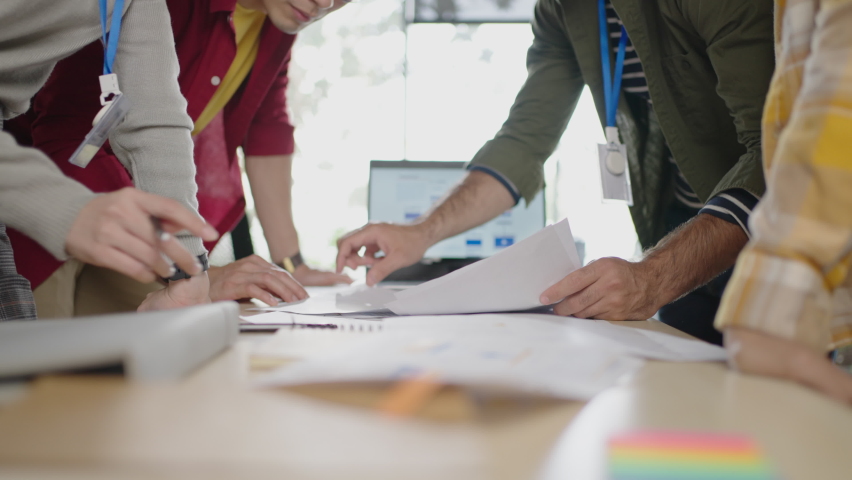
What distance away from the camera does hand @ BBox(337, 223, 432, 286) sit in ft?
4.05

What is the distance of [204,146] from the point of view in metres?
1.63

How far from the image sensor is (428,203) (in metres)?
2.30

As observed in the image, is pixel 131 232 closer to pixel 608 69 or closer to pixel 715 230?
pixel 715 230

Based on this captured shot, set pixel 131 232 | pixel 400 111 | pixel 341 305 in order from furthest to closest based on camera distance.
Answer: pixel 400 111, pixel 341 305, pixel 131 232

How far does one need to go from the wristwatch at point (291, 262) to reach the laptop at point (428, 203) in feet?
1.35

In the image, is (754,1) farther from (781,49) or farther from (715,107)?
(781,49)

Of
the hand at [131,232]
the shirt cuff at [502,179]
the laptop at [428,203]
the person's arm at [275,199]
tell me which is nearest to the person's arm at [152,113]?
the hand at [131,232]

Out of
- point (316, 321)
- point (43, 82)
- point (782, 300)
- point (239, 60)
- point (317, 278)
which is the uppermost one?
point (239, 60)

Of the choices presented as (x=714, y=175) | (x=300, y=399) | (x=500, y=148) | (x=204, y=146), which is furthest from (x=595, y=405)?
(x=204, y=146)

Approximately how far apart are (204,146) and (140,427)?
1.41m

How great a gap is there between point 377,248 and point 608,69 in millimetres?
657

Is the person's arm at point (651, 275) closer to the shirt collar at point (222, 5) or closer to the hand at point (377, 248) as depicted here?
the hand at point (377, 248)

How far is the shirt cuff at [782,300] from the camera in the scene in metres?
0.47

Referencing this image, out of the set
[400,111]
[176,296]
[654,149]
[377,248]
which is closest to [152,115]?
[176,296]
